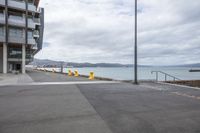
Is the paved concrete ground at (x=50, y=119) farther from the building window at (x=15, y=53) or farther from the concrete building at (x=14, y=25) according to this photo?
the building window at (x=15, y=53)

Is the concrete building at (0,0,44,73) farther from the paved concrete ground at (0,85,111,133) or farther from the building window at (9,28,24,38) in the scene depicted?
the paved concrete ground at (0,85,111,133)

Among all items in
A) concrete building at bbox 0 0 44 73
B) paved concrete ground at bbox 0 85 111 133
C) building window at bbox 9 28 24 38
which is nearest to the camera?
paved concrete ground at bbox 0 85 111 133

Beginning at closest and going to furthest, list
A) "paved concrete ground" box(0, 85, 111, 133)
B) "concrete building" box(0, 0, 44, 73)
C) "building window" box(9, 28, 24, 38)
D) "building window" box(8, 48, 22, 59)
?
1. "paved concrete ground" box(0, 85, 111, 133)
2. "concrete building" box(0, 0, 44, 73)
3. "building window" box(9, 28, 24, 38)
4. "building window" box(8, 48, 22, 59)

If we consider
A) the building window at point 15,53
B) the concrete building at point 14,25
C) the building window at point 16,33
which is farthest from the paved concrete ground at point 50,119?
the building window at point 15,53

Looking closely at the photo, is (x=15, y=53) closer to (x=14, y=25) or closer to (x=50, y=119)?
(x=14, y=25)

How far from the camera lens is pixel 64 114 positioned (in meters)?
5.67

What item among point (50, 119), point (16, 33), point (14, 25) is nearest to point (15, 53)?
point (16, 33)

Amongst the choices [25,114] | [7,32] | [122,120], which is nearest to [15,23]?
[7,32]

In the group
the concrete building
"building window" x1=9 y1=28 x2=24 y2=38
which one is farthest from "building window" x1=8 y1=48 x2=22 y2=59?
"building window" x1=9 y1=28 x2=24 y2=38

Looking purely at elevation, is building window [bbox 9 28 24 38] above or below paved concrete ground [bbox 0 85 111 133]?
above

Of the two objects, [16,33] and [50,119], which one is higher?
[16,33]

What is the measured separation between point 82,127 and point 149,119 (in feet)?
6.90

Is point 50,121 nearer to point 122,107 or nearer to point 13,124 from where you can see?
point 13,124

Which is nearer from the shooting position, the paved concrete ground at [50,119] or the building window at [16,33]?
the paved concrete ground at [50,119]
